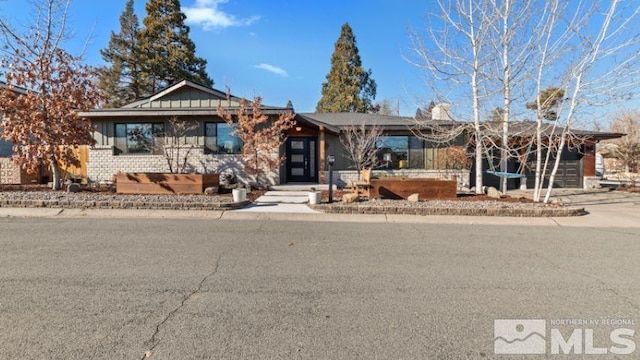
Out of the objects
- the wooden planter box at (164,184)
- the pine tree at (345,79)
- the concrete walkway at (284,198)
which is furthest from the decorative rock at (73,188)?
the pine tree at (345,79)

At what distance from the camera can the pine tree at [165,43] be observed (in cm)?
3086

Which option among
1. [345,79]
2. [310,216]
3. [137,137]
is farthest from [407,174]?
[345,79]

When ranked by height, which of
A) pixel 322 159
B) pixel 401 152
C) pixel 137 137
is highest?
pixel 137 137

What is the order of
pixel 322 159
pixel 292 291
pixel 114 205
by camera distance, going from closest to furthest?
pixel 292 291 → pixel 114 205 → pixel 322 159

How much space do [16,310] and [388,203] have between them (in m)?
8.14

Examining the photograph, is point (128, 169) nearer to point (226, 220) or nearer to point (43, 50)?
point (43, 50)

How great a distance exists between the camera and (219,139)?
1460 cm

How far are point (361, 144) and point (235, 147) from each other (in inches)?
218

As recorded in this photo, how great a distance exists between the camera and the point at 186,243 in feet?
19.3

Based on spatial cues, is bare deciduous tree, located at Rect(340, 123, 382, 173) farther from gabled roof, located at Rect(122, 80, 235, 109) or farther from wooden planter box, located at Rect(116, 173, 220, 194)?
wooden planter box, located at Rect(116, 173, 220, 194)

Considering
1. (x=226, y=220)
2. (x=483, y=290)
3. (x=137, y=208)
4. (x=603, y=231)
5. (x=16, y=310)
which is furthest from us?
(x=137, y=208)

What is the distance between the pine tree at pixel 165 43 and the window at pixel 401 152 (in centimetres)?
2354

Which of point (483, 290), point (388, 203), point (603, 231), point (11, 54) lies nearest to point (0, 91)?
point (11, 54)

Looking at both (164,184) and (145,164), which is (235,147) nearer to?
(164,184)
